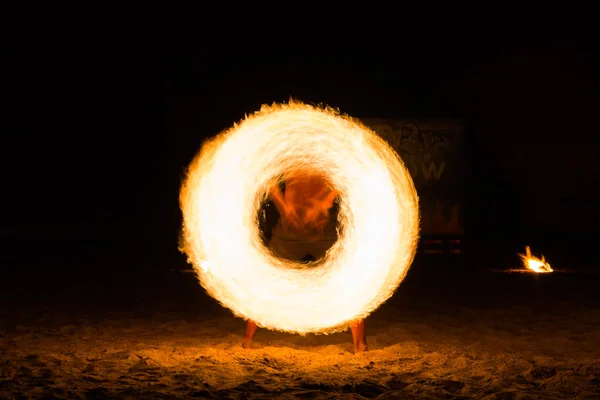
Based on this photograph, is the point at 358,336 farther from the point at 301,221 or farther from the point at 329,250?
the point at 301,221

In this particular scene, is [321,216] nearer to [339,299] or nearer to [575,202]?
[339,299]

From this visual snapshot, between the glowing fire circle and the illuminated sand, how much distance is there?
1.40ft

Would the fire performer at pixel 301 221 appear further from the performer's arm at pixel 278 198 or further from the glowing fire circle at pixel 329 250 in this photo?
the glowing fire circle at pixel 329 250

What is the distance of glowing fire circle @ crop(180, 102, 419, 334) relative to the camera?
20.8 feet

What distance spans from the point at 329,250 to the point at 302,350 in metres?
0.95

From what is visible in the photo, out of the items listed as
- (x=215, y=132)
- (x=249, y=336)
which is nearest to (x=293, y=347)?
(x=249, y=336)

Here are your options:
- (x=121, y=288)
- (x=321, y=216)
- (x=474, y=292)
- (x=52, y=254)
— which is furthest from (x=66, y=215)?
(x=321, y=216)

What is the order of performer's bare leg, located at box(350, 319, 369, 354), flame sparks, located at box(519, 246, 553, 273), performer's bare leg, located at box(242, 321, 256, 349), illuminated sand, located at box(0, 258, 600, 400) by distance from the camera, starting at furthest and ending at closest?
flame sparks, located at box(519, 246, 553, 273)
performer's bare leg, located at box(242, 321, 256, 349)
performer's bare leg, located at box(350, 319, 369, 354)
illuminated sand, located at box(0, 258, 600, 400)

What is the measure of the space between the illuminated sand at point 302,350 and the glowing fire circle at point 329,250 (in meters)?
0.43

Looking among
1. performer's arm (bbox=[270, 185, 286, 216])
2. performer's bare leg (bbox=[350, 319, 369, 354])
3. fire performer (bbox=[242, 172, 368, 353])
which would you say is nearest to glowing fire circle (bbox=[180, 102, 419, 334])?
performer's bare leg (bbox=[350, 319, 369, 354])

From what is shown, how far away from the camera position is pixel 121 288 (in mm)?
10016

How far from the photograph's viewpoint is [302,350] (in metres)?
6.43

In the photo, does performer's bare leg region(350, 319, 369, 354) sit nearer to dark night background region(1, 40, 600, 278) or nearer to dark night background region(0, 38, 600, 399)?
dark night background region(0, 38, 600, 399)

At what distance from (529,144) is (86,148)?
49.2ft
